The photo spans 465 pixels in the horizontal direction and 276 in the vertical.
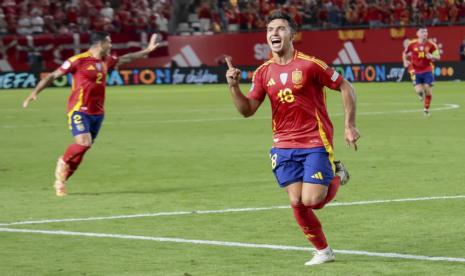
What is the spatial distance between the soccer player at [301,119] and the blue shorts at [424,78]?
22808 millimetres

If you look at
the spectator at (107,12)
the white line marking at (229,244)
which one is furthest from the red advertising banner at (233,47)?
the white line marking at (229,244)

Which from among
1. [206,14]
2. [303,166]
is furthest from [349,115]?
[206,14]

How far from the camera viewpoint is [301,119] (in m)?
10.1

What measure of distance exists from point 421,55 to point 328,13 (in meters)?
22.2

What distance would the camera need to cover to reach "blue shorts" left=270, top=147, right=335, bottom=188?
9852 millimetres

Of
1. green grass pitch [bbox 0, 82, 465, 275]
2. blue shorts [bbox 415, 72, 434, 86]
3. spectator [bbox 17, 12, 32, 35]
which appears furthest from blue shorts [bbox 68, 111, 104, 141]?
spectator [bbox 17, 12, 32, 35]

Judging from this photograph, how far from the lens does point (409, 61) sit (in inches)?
1342

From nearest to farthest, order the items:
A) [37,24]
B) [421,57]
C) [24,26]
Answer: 1. [421,57]
2. [24,26]
3. [37,24]

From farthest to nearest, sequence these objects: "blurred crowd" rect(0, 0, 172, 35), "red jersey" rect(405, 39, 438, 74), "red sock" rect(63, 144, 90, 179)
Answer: "blurred crowd" rect(0, 0, 172, 35)
"red jersey" rect(405, 39, 438, 74)
"red sock" rect(63, 144, 90, 179)

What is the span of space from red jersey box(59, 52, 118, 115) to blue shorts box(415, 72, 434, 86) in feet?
56.9

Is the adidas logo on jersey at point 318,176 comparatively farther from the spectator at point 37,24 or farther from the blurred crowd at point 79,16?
the spectator at point 37,24

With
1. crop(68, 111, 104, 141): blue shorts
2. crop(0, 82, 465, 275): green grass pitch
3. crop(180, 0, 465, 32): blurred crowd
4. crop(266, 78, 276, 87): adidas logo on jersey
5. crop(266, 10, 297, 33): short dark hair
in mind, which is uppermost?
crop(266, 10, 297, 33): short dark hair

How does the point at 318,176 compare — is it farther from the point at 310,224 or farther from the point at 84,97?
the point at 84,97

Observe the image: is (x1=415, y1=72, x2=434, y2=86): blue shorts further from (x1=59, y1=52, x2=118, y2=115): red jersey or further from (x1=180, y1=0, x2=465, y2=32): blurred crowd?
(x1=180, y1=0, x2=465, y2=32): blurred crowd
